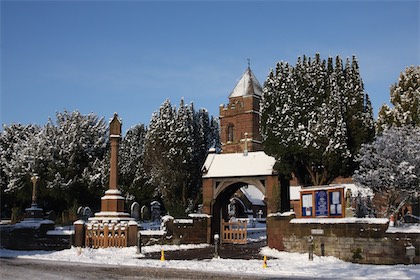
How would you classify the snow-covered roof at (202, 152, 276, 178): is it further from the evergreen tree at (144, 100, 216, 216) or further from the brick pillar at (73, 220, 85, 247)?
the evergreen tree at (144, 100, 216, 216)

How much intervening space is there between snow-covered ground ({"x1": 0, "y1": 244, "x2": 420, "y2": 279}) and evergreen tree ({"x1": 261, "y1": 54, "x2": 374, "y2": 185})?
5784 mm

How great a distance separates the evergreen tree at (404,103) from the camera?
102 ft

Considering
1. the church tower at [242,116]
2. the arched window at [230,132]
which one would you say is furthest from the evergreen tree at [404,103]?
the arched window at [230,132]

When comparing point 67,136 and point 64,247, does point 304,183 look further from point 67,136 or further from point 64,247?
point 67,136

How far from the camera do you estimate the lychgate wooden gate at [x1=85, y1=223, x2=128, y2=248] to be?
21.8m

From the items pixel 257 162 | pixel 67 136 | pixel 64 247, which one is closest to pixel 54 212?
pixel 67 136

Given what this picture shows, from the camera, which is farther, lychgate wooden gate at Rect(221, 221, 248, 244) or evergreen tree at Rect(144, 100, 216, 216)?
evergreen tree at Rect(144, 100, 216, 216)

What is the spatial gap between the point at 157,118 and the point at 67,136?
8.72 metres

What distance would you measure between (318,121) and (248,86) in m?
41.1

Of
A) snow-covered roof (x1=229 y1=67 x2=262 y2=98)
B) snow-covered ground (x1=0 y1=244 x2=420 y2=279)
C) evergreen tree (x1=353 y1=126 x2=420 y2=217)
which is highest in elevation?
snow-covered roof (x1=229 y1=67 x2=262 y2=98)

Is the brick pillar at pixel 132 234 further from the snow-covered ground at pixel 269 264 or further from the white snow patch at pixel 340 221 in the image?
the white snow patch at pixel 340 221

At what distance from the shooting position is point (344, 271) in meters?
14.5

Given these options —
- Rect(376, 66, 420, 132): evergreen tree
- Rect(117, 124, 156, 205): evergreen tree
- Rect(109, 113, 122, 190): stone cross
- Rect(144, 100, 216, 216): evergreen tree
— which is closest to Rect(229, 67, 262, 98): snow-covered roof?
Rect(117, 124, 156, 205): evergreen tree

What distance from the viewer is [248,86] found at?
212 feet
